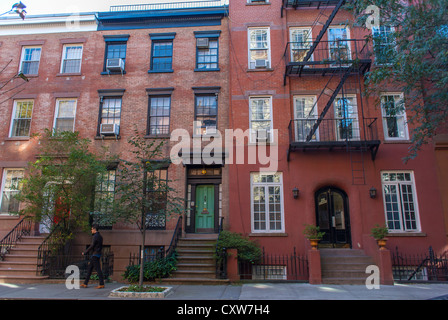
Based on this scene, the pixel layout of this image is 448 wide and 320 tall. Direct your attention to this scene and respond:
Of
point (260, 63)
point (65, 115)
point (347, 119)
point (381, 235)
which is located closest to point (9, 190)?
point (65, 115)

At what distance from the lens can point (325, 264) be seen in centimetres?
1127

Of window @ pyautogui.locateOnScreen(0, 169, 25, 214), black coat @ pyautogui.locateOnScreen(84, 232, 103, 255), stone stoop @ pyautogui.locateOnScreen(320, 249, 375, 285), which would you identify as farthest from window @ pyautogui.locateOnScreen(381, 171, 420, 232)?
window @ pyautogui.locateOnScreen(0, 169, 25, 214)

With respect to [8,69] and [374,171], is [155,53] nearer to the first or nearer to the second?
[8,69]

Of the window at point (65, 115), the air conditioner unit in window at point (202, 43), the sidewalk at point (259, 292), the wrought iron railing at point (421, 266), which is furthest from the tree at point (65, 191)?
the wrought iron railing at point (421, 266)

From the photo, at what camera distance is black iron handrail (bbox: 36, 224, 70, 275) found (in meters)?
11.7

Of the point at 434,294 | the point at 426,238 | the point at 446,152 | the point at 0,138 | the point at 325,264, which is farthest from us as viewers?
the point at 0,138

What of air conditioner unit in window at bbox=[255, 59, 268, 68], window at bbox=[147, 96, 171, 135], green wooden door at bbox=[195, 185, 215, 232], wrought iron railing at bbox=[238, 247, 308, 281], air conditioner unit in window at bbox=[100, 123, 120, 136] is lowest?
wrought iron railing at bbox=[238, 247, 308, 281]

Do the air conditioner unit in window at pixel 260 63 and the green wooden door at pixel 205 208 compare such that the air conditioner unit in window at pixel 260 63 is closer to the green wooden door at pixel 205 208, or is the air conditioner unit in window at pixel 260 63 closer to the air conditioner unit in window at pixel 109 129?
the green wooden door at pixel 205 208

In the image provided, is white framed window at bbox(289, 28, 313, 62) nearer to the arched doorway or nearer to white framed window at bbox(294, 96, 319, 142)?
white framed window at bbox(294, 96, 319, 142)

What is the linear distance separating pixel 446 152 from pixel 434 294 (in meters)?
6.83

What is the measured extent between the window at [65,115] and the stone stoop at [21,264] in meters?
5.53

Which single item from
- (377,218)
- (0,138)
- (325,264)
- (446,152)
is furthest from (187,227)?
(446,152)

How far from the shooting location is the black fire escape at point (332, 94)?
42.8ft

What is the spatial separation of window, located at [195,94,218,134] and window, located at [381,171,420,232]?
25.3ft
